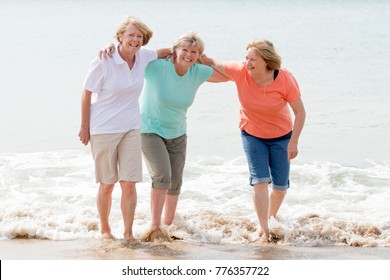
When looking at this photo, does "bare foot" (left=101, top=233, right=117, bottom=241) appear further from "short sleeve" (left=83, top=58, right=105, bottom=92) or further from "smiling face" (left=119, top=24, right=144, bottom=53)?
"smiling face" (left=119, top=24, right=144, bottom=53)

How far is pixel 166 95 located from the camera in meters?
6.30

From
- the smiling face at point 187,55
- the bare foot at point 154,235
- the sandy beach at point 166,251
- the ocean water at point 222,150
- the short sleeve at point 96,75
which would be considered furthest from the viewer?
the ocean water at point 222,150

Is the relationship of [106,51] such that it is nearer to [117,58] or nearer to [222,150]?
[117,58]

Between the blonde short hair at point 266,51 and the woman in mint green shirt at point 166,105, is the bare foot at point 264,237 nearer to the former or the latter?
the woman in mint green shirt at point 166,105

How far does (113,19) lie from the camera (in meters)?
32.3

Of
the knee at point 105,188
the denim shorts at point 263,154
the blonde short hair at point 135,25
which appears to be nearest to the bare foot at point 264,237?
the denim shorts at point 263,154

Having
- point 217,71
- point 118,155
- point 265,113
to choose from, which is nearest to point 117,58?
point 118,155

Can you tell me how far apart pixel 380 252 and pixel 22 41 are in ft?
63.5

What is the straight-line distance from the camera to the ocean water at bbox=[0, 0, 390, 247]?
279 inches

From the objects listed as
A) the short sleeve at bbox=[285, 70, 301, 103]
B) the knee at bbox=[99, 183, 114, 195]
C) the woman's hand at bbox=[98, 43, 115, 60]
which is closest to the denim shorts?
the short sleeve at bbox=[285, 70, 301, 103]

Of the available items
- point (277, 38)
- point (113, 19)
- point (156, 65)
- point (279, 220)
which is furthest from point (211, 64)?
point (113, 19)

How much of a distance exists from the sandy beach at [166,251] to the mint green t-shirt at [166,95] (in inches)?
35.2

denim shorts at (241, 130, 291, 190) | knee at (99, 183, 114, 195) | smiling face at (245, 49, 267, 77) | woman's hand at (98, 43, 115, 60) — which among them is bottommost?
knee at (99, 183, 114, 195)

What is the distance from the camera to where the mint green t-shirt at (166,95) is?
630 cm
